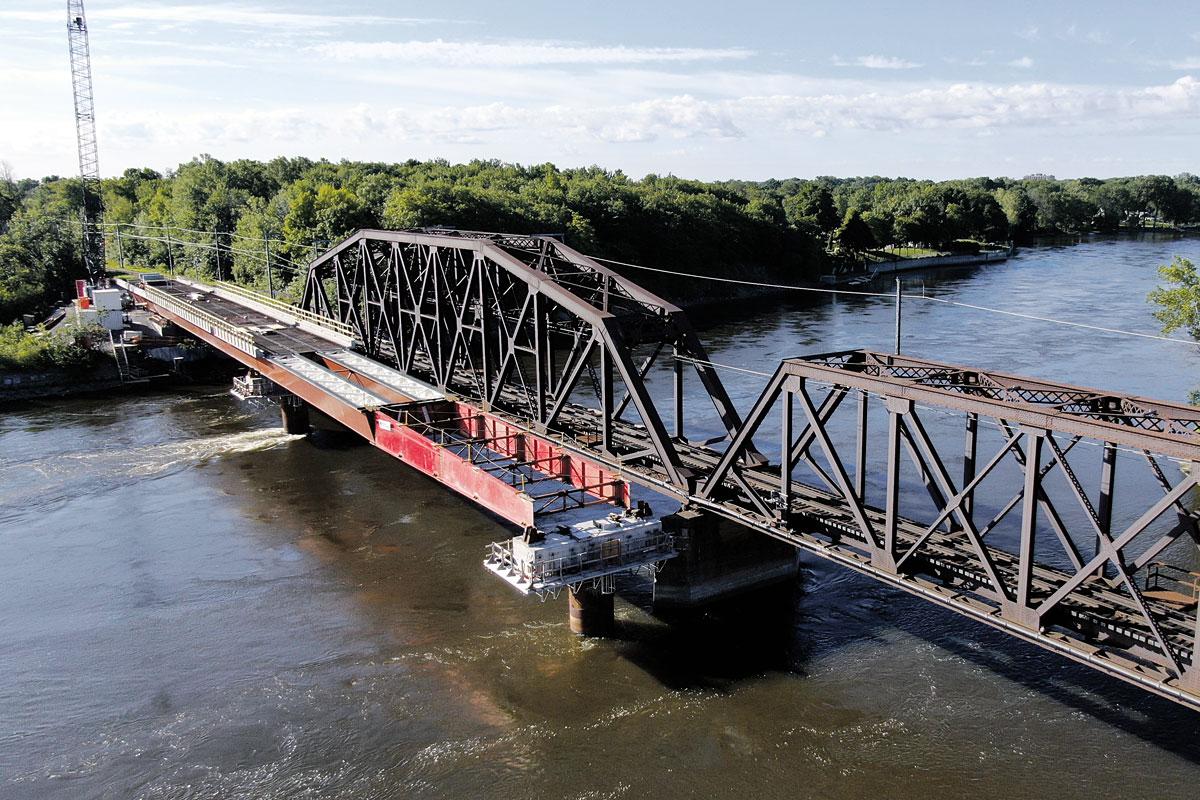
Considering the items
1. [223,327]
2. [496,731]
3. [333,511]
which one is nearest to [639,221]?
[223,327]

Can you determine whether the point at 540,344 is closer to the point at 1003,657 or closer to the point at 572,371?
the point at 572,371

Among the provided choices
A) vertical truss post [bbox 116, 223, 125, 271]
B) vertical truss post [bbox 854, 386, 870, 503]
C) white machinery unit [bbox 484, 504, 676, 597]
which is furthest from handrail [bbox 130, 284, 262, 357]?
vertical truss post [bbox 116, 223, 125, 271]

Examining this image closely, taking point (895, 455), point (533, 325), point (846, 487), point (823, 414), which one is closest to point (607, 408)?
point (823, 414)

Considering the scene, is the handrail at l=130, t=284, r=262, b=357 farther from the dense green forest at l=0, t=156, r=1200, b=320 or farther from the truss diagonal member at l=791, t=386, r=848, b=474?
the truss diagonal member at l=791, t=386, r=848, b=474

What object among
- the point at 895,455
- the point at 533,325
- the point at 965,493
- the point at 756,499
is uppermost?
the point at 533,325

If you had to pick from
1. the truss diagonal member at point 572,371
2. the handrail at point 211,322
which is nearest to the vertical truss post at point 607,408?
the truss diagonal member at point 572,371
